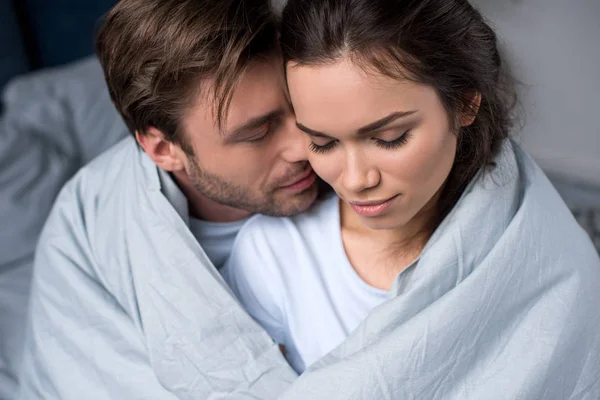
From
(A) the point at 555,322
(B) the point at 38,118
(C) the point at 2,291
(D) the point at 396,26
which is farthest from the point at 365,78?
(B) the point at 38,118

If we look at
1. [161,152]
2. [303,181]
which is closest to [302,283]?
[303,181]

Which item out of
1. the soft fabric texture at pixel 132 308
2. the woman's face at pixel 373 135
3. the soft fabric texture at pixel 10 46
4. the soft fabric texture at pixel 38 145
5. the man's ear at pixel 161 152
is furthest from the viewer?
the soft fabric texture at pixel 10 46

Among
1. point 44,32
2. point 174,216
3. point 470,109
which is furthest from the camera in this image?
point 44,32

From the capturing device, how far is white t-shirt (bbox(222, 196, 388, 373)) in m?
1.05

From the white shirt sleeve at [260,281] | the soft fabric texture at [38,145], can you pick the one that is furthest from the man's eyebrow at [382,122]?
the soft fabric texture at [38,145]

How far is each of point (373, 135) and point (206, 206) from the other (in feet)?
1.93

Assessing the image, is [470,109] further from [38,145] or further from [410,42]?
[38,145]

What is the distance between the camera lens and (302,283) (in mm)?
1082

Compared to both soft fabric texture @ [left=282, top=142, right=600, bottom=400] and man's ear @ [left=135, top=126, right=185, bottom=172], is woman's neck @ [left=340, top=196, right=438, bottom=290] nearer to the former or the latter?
soft fabric texture @ [left=282, top=142, right=600, bottom=400]

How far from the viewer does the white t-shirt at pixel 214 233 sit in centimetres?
132

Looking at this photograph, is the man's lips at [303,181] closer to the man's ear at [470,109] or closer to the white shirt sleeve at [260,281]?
the white shirt sleeve at [260,281]

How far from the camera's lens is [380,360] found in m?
0.90

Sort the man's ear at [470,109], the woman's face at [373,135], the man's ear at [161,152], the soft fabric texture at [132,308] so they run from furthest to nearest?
the man's ear at [161,152], the soft fabric texture at [132,308], the man's ear at [470,109], the woman's face at [373,135]

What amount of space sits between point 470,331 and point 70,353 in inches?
28.4
